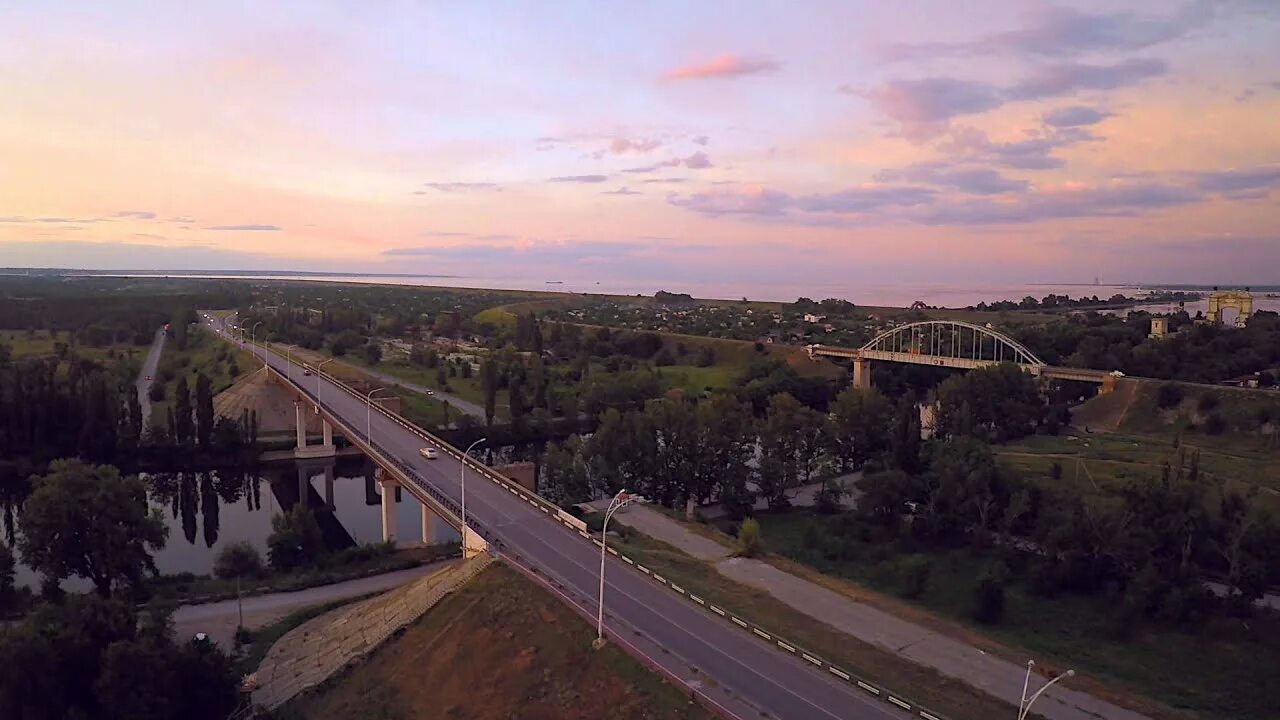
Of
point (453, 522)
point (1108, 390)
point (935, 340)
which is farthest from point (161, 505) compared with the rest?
point (935, 340)

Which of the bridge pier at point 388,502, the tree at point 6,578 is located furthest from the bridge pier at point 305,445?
the tree at point 6,578

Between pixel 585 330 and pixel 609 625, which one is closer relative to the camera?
pixel 609 625

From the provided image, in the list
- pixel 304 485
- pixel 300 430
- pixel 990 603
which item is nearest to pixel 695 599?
pixel 990 603

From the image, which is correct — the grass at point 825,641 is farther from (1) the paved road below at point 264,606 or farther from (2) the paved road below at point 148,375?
(2) the paved road below at point 148,375

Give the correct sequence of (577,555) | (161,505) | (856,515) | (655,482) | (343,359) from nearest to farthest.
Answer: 1. (577,555)
2. (856,515)
3. (655,482)
4. (161,505)
5. (343,359)

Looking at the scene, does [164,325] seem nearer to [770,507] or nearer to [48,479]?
[48,479]

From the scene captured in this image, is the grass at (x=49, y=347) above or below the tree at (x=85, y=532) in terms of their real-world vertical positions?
above
